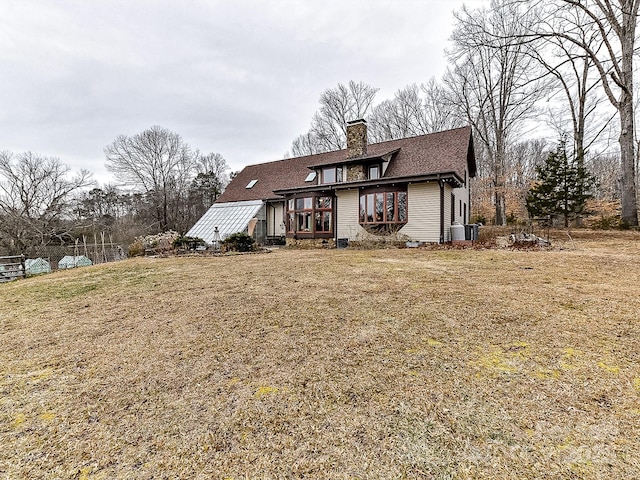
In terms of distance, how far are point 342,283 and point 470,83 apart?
21760 millimetres

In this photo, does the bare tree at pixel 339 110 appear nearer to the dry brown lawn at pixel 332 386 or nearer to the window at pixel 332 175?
the window at pixel 332 175

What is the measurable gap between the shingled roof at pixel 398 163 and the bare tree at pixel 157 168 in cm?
1102

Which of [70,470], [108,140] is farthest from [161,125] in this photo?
[70,470]

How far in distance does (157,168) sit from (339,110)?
59.4 feet

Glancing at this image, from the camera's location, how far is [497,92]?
19.7m

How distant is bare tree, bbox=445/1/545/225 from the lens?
17094 mm

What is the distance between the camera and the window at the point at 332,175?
15.3 metres

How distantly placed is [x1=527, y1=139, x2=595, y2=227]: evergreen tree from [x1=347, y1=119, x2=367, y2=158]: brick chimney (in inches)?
341

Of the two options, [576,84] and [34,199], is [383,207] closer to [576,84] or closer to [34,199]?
[576,84]

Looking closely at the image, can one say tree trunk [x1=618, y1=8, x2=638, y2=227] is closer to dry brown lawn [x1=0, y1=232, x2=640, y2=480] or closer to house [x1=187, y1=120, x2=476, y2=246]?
house [x1=187, y1=120, x2=476, y2=246]

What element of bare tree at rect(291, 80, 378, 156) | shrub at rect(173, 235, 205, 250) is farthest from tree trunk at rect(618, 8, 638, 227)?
shrub at rect(173, 235, 205, 250)

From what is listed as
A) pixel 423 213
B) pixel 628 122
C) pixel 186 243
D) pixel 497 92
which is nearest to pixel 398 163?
pixel 423 213

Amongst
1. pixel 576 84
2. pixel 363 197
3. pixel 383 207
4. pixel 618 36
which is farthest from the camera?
pixel 576 84

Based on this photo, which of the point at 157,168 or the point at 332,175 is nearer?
the point at 332,175
